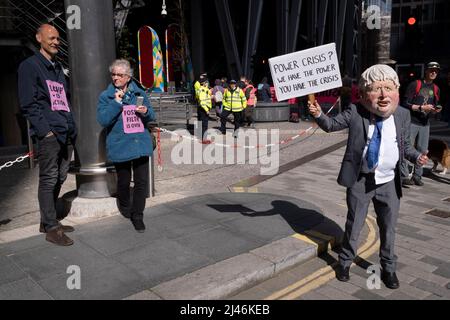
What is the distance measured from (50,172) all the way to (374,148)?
3058mm

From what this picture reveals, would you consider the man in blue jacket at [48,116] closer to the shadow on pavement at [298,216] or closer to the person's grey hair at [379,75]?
the shadow on pavement at [298,216]

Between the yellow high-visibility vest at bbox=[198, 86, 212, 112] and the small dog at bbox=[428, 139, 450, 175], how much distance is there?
6.26m

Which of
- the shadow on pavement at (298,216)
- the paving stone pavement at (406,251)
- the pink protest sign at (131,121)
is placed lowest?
the paving stone pavement at (406,251)

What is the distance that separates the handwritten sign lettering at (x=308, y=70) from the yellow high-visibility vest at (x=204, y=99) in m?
8.09

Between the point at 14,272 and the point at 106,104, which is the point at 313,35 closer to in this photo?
the point at 106,104

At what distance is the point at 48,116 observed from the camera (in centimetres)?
420

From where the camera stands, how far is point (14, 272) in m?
3.72

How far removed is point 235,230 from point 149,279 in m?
1.42

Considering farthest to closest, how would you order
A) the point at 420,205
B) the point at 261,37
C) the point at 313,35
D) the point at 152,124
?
the point at 261,37
the point at 313,35
the point at 420,205
the point at 152,124

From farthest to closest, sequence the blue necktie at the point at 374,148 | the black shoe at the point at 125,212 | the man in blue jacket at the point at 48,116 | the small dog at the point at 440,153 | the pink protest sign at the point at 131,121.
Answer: the small dog at the point at 440,153, the black shoe at the point at 125,212, the pink protest sign at the point at 131,121, the man in blue jacket at the point at 48,116, the blue necktie at the point at 374,148

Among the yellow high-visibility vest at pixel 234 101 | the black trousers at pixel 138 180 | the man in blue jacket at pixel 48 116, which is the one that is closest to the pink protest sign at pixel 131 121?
the black trousers at pixel 138 180

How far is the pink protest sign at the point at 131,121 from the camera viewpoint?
4.63 m

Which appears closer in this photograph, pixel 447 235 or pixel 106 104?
pixel 106 104
